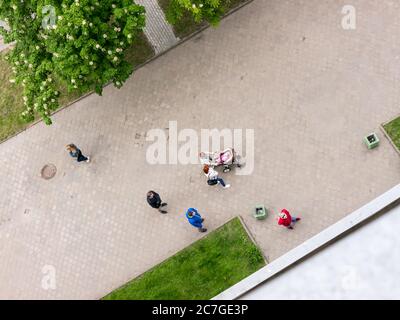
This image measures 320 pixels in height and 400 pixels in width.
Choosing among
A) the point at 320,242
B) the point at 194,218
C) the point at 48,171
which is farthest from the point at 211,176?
the point at 320,242

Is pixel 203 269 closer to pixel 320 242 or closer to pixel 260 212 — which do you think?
pixel 260 212

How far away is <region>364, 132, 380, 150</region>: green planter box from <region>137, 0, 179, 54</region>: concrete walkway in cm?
855

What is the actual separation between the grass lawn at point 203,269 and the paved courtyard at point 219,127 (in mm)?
405

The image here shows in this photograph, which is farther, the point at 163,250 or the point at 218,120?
the point at 218,120

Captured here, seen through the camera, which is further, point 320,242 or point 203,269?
point 203,269

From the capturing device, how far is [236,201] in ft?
59.2

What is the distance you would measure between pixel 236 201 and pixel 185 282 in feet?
10.9

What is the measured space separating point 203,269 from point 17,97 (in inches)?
429

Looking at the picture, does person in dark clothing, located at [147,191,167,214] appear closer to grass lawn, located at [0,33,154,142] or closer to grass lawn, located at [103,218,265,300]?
grass lawn, located at [103,218,265,300]

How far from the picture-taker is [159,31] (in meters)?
20.9
